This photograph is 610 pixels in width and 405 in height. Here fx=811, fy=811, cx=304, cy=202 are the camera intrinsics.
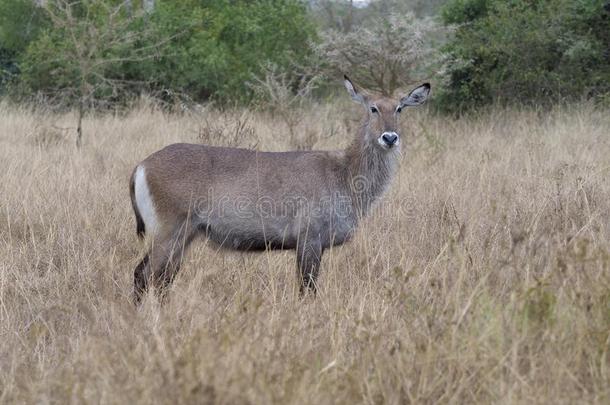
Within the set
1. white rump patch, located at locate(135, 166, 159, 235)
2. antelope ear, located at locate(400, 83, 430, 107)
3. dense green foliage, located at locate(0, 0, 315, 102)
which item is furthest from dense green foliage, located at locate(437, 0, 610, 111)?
white rump patch, located at locate(135, 166, 159, 235)

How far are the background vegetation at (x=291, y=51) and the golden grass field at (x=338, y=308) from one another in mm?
3759

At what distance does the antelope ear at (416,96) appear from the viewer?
16.0 feet

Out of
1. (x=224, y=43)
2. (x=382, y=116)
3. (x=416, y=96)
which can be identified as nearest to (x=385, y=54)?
(x=224, y=43)

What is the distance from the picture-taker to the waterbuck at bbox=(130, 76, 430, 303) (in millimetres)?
4078

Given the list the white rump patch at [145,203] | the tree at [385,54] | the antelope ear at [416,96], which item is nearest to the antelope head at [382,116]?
the antelope ear at [416,96]

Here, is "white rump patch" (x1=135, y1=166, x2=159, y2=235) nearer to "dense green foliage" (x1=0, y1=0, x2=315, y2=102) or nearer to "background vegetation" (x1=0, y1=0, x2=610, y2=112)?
"background vegetation" (x1=0, y1=0, x2=610, y2=112)

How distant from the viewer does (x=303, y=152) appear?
14.8ft

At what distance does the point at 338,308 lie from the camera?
319 cm

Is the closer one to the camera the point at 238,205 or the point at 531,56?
the point at 238,205

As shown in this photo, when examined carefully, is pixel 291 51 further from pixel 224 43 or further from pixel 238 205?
pixel 238 205

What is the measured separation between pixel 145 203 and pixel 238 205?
47 cm

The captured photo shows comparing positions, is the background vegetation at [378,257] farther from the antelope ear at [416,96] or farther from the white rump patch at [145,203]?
the antelope ear at [416,96]

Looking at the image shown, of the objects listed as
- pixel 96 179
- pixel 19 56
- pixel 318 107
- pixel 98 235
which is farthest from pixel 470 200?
pixel 19 56

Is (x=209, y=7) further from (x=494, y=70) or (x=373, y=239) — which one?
(x=373, y=239)
